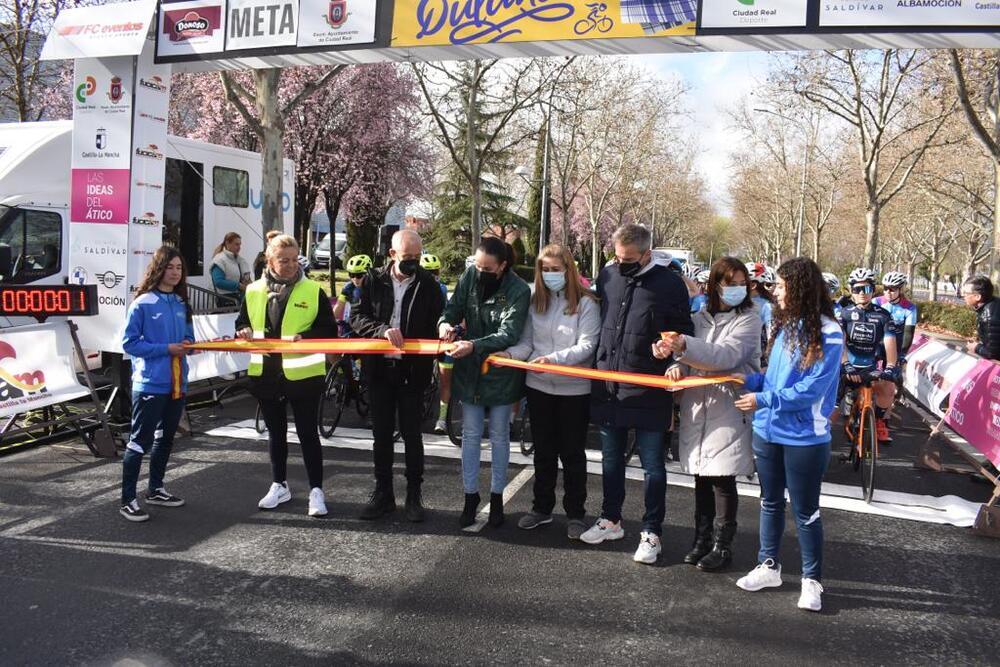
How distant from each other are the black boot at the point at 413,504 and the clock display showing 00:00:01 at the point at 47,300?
3462 millimetres

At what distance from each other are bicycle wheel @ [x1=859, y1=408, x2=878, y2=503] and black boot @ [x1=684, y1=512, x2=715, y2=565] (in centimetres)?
222

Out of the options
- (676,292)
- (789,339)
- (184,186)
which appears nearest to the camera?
(789,339)

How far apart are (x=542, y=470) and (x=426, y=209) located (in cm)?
4715

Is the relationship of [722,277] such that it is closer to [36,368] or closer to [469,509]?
[469,509]

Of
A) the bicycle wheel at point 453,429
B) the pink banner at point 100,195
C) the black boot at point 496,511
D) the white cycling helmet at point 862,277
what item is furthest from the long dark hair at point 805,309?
the pink banner at point 100,195

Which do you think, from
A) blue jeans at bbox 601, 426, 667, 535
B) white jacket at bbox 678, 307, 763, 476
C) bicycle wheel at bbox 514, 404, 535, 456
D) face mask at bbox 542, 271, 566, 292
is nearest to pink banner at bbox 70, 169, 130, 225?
bicycle wheel at bbox 514, 404, 535, 456

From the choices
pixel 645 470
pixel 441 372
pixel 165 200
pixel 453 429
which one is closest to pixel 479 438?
pixel 441 372

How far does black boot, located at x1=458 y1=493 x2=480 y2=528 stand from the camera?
5559mm

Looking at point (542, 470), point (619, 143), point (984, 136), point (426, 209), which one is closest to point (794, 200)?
point (619, 143)

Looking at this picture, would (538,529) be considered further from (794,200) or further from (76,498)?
(794,200)

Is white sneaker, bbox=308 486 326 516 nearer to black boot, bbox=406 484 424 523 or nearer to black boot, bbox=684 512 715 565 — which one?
black boot, bbox=406 484 424 523

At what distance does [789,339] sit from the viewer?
429 centimetres

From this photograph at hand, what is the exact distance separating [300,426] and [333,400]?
2.96 metres

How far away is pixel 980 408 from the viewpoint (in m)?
7.21
